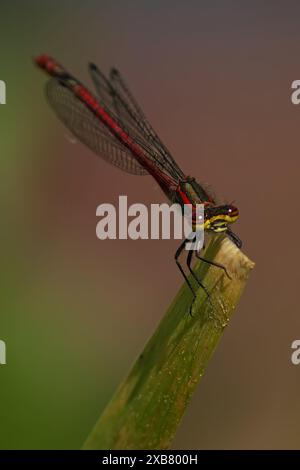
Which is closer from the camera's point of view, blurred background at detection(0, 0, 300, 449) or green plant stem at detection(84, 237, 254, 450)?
green plant stem at detection(84, 237, 254, 450)

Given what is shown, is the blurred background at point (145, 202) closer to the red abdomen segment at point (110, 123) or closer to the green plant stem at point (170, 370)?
the red abdomen segment at point (110, 123)

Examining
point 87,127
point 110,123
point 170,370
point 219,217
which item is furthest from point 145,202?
point 170,370

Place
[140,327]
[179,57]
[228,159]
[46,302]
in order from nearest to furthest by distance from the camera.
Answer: [46,302], [140,327], [228,159], [179,57]

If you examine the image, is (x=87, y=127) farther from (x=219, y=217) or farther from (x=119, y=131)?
(x=219, y=217)

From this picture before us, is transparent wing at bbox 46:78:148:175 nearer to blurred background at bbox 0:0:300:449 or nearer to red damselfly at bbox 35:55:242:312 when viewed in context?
red damselfly at bbox 35:55:242:312

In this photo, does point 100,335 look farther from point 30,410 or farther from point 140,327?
point 30,410

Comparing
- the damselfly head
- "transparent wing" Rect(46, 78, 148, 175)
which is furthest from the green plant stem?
"transparent wing" Rect(46, 78, 148, 175)

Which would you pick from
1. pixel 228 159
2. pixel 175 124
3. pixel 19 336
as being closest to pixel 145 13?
pixel 175 124

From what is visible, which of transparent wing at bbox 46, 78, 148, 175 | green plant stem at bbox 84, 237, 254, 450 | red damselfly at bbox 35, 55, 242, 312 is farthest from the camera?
transparent wing at bbox 46, 78, 148, 175
